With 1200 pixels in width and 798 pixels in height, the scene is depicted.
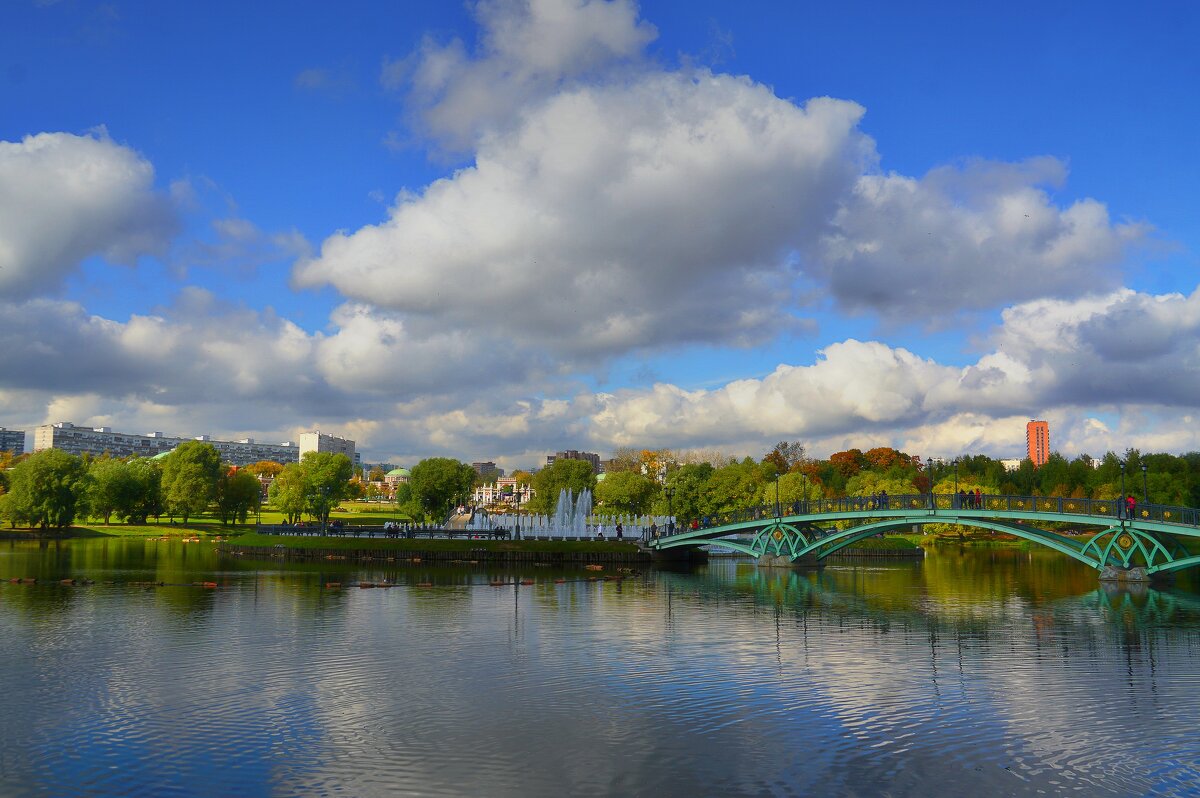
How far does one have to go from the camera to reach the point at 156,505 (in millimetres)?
110375

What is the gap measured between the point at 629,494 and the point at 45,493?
63317 millimetres

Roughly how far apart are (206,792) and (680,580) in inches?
1758

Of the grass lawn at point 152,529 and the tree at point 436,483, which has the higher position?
the tree at point 436,483

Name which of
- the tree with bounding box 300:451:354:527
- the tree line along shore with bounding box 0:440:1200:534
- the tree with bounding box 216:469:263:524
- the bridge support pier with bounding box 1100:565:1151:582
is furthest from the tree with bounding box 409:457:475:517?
the bridge support pier with bounding box 1100:565:1151:582

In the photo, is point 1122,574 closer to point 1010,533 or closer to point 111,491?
point 1010,533

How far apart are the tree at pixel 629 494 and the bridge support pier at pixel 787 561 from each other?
3694 cm

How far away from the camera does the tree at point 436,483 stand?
95750 millimetres

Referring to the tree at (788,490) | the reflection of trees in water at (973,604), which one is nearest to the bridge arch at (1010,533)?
the reflection of trees in water at (973,604)

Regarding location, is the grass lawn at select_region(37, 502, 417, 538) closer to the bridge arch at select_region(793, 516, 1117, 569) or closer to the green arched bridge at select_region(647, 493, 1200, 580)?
the green arched bridge at select_region(647, 493, 1200, 580)

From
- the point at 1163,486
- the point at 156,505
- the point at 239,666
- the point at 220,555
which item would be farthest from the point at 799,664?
the point at 156,505

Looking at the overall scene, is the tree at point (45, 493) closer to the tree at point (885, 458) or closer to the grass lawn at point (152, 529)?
the grass lawn at point (152, 529)

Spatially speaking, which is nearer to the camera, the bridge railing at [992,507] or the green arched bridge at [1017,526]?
the bridge railing at [992,507]

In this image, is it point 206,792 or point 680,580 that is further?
point 680,580

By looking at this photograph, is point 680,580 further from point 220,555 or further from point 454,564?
point 220,555
